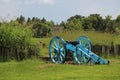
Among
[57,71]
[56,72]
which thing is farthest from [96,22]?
[56,72]

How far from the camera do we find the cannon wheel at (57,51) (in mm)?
24400

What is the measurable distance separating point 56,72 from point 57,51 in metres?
6.41

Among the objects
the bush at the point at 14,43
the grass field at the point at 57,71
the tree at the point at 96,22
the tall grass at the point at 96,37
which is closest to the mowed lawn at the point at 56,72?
the grass field at the point at 57,71

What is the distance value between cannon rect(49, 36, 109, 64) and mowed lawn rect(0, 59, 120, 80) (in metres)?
2.40

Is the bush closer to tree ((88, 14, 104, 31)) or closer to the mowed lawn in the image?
the mowed lawn

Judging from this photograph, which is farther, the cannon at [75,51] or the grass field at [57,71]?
the cannon at [75,51]

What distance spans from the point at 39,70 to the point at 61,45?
493cm

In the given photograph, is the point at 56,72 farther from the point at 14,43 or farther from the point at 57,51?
the point at 14,43

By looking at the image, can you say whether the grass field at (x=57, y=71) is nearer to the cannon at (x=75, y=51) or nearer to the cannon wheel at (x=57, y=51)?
the cannon at (x=75, y=51)

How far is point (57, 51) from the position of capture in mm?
25062

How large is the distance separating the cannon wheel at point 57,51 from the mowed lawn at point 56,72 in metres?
2.52

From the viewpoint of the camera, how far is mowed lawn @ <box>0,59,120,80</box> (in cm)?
1600

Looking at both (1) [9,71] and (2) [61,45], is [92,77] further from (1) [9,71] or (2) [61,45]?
(2) [61,45]

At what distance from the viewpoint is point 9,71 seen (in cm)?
2006
